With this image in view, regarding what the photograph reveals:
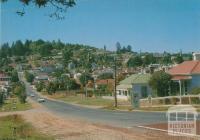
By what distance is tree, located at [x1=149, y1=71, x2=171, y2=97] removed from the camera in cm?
5993

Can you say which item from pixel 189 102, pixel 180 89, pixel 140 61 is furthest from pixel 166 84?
pixel 140 61

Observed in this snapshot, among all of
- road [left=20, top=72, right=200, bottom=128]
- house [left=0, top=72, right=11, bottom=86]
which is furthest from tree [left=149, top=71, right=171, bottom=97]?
house [left=0, top=72, right=11, bottom=86]

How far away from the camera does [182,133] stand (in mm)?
18859

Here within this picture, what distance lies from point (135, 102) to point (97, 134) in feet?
100

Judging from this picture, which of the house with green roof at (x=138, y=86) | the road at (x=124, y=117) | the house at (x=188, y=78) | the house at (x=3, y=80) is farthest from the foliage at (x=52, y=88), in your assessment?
the road at (x=124, y=117)

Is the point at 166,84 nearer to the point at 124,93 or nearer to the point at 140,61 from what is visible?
the point at 124,93

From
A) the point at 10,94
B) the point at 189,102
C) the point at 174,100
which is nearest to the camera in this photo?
the point at 189,102

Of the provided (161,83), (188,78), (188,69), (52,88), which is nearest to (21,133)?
(161,83)

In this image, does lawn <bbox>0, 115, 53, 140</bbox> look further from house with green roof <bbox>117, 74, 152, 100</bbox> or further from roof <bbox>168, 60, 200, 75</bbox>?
house with green roof <bbox>117, 74, 152, 100</bbox>

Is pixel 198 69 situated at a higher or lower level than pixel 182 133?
higher

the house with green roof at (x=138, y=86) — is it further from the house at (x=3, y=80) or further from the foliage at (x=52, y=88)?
the foliage at (x=52, y=88)

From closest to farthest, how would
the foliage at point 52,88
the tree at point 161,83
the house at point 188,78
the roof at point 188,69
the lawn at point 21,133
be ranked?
the lawn at point 21,133, the tree at point 161,83, the house at point 188,78, the roof at point 188,69, the foliage at point 52,88

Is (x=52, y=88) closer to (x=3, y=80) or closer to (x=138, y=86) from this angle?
(x=3, y=80)

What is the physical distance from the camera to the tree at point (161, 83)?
5993cm
